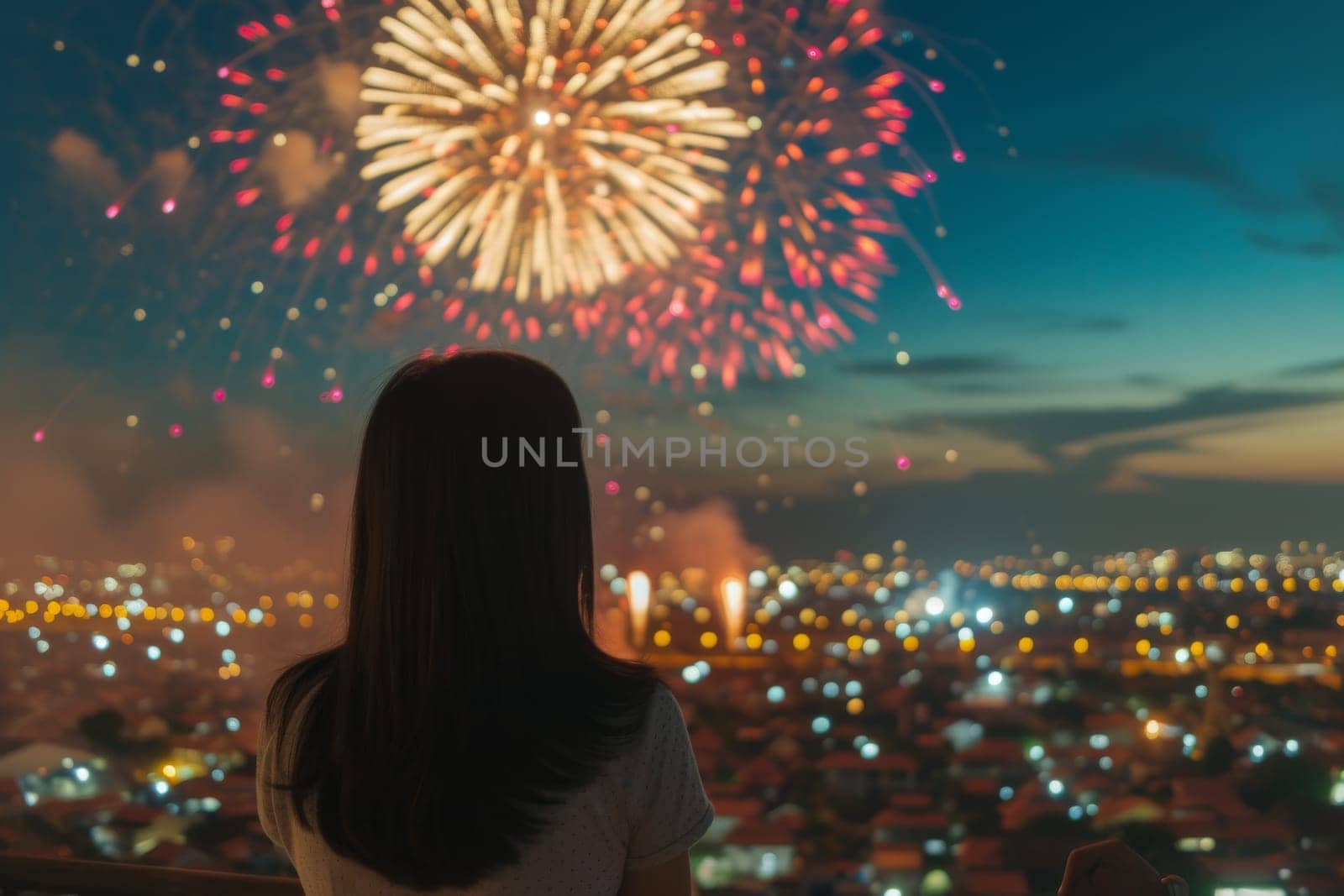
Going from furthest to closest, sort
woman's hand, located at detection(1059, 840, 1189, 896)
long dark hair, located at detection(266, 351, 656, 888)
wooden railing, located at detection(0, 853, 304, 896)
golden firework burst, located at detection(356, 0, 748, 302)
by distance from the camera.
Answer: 1. golden firework burst, located at detection(356, 0, 748, 302)
2. wooden railing, located at detection(0, 853, 304, 896)
3. woman's hand, located at detection(1059, 840, 1189, 896)
4. long dark hair, located at detection(266, 351, 656, 888)

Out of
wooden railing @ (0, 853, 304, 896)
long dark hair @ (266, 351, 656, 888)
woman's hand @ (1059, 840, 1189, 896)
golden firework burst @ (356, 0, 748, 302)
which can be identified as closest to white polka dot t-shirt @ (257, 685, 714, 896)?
long dark hair @ (266, 351, 656, 888)

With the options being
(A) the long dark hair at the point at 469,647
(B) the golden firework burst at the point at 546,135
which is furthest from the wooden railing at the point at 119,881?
(B) the golden firework burst at the point at 546,135

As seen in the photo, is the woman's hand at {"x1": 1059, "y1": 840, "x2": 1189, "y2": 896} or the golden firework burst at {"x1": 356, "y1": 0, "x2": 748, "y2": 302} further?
the golden firework burst at {"x1": 356, "y1": 0, "x2": 748, "y2": 302}

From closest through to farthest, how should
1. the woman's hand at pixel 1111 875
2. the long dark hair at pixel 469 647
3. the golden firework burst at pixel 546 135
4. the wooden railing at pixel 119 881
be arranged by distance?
the long dark hair at pixel 469 647 → the woman's hand at pixel 1111 875 → the wooden railing at pixel 119 881 → the golden firework burst at pixel 546 135

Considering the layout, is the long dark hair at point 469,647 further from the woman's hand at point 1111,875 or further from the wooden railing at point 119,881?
the wooden railing at point 119,881

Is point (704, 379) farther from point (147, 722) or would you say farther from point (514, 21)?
point (147, 722)

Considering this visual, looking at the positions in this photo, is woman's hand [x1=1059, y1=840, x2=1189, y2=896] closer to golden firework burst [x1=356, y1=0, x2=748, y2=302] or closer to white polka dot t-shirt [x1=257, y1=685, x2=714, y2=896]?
white polka dot t-shirt [x1=257, y1=685, x2=714, y2=896]
